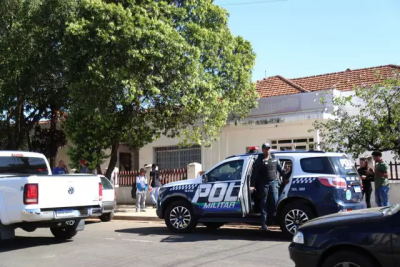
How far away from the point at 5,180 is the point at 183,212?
3950mm

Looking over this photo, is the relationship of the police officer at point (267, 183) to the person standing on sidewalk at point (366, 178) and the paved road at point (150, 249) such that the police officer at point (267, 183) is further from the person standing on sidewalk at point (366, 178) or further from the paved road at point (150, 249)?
the person standing on sidewalk at point (366, 178)

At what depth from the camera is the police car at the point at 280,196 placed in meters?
9.13

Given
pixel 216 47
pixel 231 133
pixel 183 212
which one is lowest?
pixel 183 212

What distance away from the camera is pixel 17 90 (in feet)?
57.6

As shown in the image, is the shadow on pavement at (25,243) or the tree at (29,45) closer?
the shadow on pavement at (25,243)

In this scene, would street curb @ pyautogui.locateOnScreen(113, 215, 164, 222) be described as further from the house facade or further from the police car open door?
the house facade

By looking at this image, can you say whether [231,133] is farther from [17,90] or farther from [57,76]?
[17,90]

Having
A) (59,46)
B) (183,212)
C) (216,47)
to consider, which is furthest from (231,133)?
(183,212)

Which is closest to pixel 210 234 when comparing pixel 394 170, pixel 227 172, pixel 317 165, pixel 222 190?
pixel 222 190

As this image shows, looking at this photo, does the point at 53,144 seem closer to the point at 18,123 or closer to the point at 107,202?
the point at 18,123

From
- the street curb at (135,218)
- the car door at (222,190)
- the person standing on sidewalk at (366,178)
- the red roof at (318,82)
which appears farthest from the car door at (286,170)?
the red roof at (318,82)

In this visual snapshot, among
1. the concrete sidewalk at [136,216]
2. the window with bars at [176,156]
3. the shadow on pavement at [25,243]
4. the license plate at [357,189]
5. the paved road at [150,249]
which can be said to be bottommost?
the paved road at [150,249]

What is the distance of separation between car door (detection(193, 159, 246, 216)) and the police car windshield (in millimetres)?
1913

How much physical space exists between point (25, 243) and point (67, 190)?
5.81 ft
